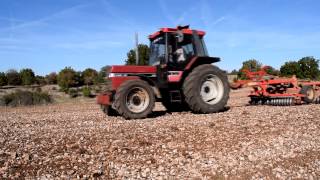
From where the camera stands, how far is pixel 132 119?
10516 mm

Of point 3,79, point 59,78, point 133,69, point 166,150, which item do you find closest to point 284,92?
point 133,69

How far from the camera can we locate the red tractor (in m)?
10.7

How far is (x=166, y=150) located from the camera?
673 cm

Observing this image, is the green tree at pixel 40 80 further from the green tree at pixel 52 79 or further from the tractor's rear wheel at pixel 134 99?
the tractor's rear wheel at pixel 134 99

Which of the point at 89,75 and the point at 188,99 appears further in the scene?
the point at 89,75

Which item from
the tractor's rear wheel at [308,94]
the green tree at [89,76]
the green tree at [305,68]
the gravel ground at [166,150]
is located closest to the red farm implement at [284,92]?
the tractor's rear wheel at [308,94]

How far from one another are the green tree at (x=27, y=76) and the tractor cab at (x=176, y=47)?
37477 millimetres

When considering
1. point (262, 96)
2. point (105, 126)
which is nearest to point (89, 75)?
point (262, 96)

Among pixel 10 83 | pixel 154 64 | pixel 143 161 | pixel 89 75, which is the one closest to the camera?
pixel 143 161

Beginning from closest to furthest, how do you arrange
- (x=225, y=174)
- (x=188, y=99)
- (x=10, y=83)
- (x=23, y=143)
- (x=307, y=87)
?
1. (x=225, y=174)
2. (x=23, y=143)
3. (x=188, y=99)
4. (x=307, y=87)
5. (x=10, y=83)

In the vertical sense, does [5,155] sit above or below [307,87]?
below

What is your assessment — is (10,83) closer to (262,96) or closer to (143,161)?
(262,96)

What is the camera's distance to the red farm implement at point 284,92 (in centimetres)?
1357

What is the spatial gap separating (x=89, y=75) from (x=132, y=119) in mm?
34551
